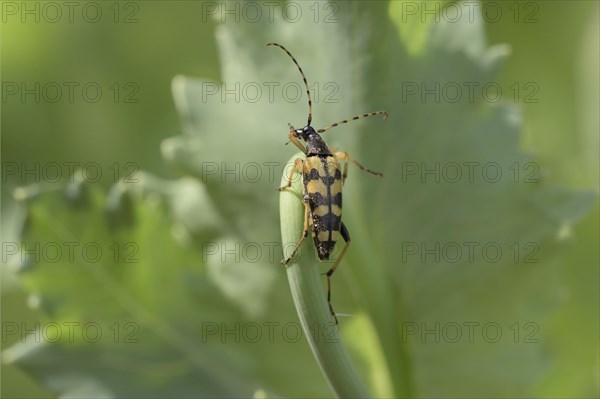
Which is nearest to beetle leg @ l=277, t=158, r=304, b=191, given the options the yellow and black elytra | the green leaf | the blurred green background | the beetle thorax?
the yellow and black elytra

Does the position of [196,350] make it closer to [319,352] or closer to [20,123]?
[319,352]

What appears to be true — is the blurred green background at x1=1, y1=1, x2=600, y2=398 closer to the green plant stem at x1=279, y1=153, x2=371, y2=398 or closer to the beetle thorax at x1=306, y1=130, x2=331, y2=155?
the beetle thorax at x1=306, y1=130, x2=331, y2=155

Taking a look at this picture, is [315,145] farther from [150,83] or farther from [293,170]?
[150,83]

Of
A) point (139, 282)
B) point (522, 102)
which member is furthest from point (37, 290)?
point (522, 102)

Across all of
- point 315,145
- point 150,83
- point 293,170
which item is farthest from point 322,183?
point 150,83

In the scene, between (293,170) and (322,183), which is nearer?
(293,170)

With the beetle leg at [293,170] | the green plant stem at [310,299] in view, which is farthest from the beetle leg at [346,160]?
the green plant stem at [310,299]
